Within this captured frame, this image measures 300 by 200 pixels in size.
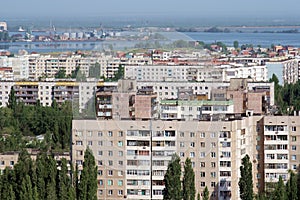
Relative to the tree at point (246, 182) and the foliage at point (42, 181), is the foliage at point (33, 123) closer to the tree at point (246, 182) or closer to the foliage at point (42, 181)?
the foliage at point (42, 181)

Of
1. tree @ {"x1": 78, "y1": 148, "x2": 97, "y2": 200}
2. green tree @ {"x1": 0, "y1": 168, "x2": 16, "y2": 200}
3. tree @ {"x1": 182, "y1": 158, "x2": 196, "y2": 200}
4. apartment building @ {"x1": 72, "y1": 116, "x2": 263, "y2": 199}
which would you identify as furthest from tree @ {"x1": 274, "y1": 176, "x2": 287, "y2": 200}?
green tree @ {"x1": 0, "y1": 168, "x2": 16, "y2": 200}

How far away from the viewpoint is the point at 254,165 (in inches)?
330

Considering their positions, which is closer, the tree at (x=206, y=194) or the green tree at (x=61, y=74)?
the tree at (x=206, y=194)

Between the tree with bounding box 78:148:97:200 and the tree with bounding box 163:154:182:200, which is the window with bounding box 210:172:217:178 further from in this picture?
the tree with bounding box 78:148:97:200

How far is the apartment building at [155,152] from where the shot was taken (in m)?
→ 8.00

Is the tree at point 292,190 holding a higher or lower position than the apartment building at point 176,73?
lower

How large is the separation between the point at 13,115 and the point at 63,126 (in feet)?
9.42

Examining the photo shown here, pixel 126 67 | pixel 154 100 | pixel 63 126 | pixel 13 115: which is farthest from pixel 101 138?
pixel 13 115

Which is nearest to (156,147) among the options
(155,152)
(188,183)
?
(155,152)

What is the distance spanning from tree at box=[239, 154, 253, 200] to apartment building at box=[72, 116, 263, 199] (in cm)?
30

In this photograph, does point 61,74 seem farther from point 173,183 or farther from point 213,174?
point 173,183

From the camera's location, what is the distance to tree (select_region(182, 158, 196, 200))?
746cm

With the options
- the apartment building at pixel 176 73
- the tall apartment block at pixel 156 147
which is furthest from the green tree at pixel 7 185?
the apartment building at pixel 176 73

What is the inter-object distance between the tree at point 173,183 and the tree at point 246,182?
20.0 inches
